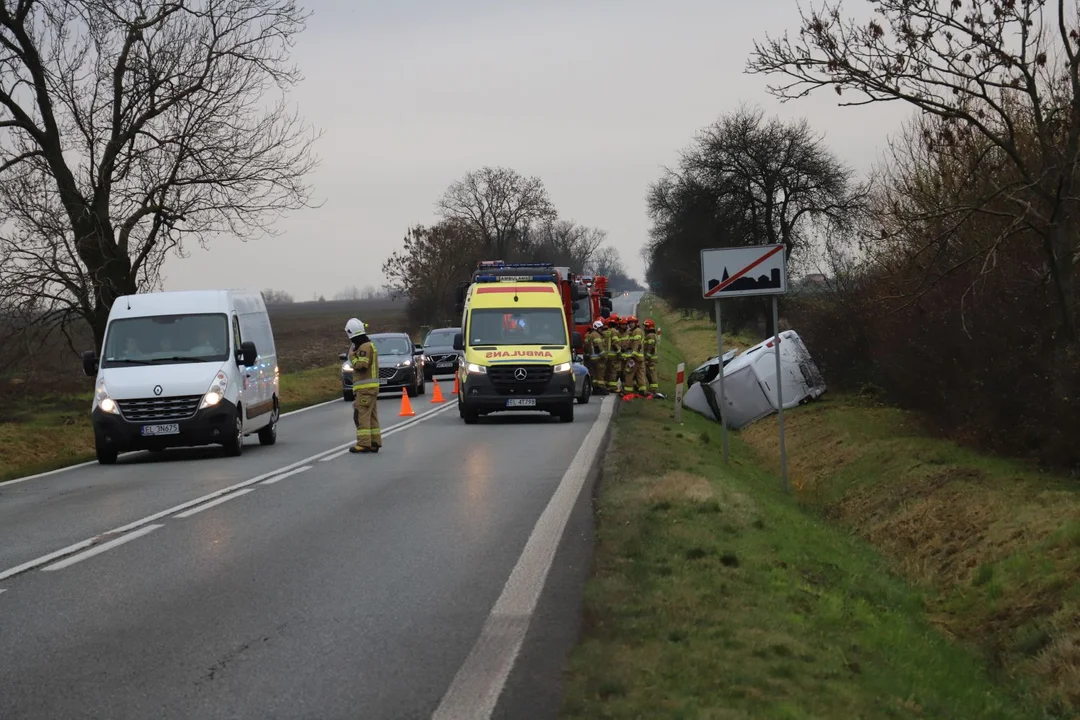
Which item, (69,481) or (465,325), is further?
(465,325)

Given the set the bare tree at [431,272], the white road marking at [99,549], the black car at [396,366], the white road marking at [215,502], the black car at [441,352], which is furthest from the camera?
the bare tree at [431,272]

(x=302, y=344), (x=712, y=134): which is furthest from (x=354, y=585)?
(x=302, y=344)

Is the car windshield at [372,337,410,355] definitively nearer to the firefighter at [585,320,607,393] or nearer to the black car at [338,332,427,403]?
the black car at [338,332,427,403]

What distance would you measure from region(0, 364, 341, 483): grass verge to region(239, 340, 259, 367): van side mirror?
3.16 metres

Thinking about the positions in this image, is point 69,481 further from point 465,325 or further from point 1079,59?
point 1079,59

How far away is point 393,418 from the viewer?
2858 centimetres

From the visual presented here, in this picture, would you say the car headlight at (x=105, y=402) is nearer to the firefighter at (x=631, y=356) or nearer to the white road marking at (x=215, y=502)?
the white road marking at (x=215, y=502)

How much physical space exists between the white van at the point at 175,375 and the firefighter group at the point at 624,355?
1083cm

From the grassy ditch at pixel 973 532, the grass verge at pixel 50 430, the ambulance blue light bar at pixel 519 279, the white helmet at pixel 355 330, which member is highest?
the ambulance blue light bar at pixel 519 279

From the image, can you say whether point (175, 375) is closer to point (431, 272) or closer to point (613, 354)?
point (613, 354)

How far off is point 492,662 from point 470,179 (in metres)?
115

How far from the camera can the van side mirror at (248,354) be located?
19.7 metres

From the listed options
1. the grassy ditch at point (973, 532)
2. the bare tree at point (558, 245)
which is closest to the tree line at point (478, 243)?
the bare tree at point (558, 245)

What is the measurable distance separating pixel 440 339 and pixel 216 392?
2786 centimetres
